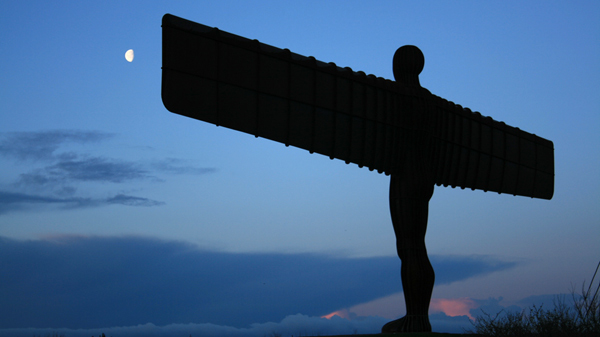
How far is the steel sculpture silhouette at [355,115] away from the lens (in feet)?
31.8

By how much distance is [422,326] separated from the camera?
1106 cm

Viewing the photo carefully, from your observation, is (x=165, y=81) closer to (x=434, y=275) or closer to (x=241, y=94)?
(x=241, y=94)

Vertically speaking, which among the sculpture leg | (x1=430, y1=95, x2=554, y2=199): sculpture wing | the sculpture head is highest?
the sculpture head

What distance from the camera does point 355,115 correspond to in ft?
36.6

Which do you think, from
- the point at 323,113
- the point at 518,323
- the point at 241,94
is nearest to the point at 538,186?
the point at 518,323

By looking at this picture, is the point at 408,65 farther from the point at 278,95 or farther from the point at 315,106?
the point at 278,95

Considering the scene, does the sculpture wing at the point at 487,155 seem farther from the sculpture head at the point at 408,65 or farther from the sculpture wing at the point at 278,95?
the sculpture wing at the point at 278,95

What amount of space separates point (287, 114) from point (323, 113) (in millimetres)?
751

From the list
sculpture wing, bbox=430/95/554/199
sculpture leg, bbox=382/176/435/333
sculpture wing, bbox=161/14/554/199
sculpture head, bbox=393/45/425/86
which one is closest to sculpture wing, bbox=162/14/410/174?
sculpture wing, bbox=161/14/554/199

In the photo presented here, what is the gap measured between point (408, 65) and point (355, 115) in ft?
5.94

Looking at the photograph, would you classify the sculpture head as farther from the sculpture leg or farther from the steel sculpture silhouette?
the sculpture leg

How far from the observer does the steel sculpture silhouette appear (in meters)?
9.69

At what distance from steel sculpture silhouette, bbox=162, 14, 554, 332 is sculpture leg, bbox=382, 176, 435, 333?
0.02 m

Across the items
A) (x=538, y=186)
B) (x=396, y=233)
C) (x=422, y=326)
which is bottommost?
(x=422, y=326)
